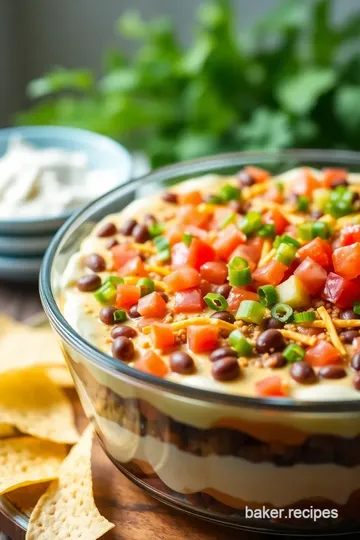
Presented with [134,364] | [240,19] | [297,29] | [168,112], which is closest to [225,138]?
[168,112]

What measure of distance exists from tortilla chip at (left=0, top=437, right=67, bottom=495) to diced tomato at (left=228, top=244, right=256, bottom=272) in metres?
0.90

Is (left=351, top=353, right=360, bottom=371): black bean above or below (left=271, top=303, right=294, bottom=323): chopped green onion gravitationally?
below

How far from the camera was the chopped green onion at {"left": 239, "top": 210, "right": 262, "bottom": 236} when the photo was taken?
2.71m

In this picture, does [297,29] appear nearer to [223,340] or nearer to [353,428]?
[223,340]

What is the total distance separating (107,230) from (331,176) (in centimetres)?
98

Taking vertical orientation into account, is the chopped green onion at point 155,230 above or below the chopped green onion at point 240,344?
above

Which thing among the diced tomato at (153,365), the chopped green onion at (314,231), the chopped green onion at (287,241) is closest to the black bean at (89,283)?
the diced tomato at (153,365)

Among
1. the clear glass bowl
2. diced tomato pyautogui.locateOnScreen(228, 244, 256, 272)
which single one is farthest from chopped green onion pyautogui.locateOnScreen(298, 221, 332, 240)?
the clear glass bowl

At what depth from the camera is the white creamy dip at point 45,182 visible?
3.63 m

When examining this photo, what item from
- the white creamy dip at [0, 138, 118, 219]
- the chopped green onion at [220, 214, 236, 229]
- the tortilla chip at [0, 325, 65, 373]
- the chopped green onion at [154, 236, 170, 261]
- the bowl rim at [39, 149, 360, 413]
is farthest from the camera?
the white creamy dip at [0, 138, 118, 219]

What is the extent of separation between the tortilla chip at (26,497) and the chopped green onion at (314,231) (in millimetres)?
1198

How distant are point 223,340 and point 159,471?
42 centimetres

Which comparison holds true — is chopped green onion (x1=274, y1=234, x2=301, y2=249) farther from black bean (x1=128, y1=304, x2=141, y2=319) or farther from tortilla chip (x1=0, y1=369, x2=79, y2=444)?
tortilla chip (x1=0, y1=369, x2=79, y2=444)

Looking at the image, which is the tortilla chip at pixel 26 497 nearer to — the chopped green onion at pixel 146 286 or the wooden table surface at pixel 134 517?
the wooden table surface at pixel 134 517
